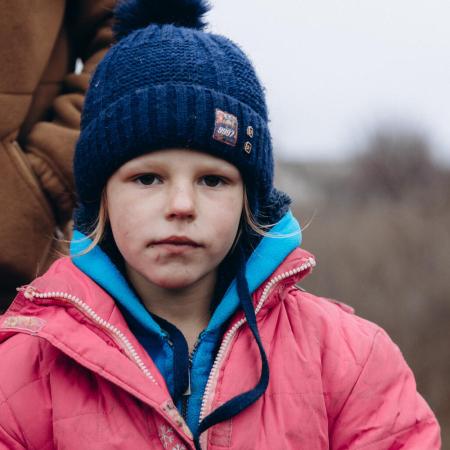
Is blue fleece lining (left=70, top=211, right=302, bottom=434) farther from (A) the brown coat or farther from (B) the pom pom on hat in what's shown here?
(B) the pom pom on hat

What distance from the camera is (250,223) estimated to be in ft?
5.41

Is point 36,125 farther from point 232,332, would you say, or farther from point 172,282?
point 232,332

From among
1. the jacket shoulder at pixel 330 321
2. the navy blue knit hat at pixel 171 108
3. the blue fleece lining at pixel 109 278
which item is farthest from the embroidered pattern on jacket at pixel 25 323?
the jacket shoulder at pixel 330 321

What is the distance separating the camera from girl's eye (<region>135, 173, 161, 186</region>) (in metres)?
1.47

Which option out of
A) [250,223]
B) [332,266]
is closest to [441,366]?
[332,266]

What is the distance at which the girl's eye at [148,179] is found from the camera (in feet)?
4.83

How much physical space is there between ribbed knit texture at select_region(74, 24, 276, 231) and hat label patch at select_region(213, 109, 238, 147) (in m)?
0.01

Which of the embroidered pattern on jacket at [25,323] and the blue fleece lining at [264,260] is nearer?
the embroidered pattern on jacket at [25,323]

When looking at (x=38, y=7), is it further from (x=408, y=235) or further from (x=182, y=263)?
(x=408, y=235)

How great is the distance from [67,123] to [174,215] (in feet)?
2.39

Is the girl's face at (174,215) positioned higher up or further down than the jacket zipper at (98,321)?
higher up

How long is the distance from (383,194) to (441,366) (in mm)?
5702

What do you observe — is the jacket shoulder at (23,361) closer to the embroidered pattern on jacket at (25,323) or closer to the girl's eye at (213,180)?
the embroidered pattern on jacket at (25,323)

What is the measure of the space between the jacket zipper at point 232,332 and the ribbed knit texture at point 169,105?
194 mm
